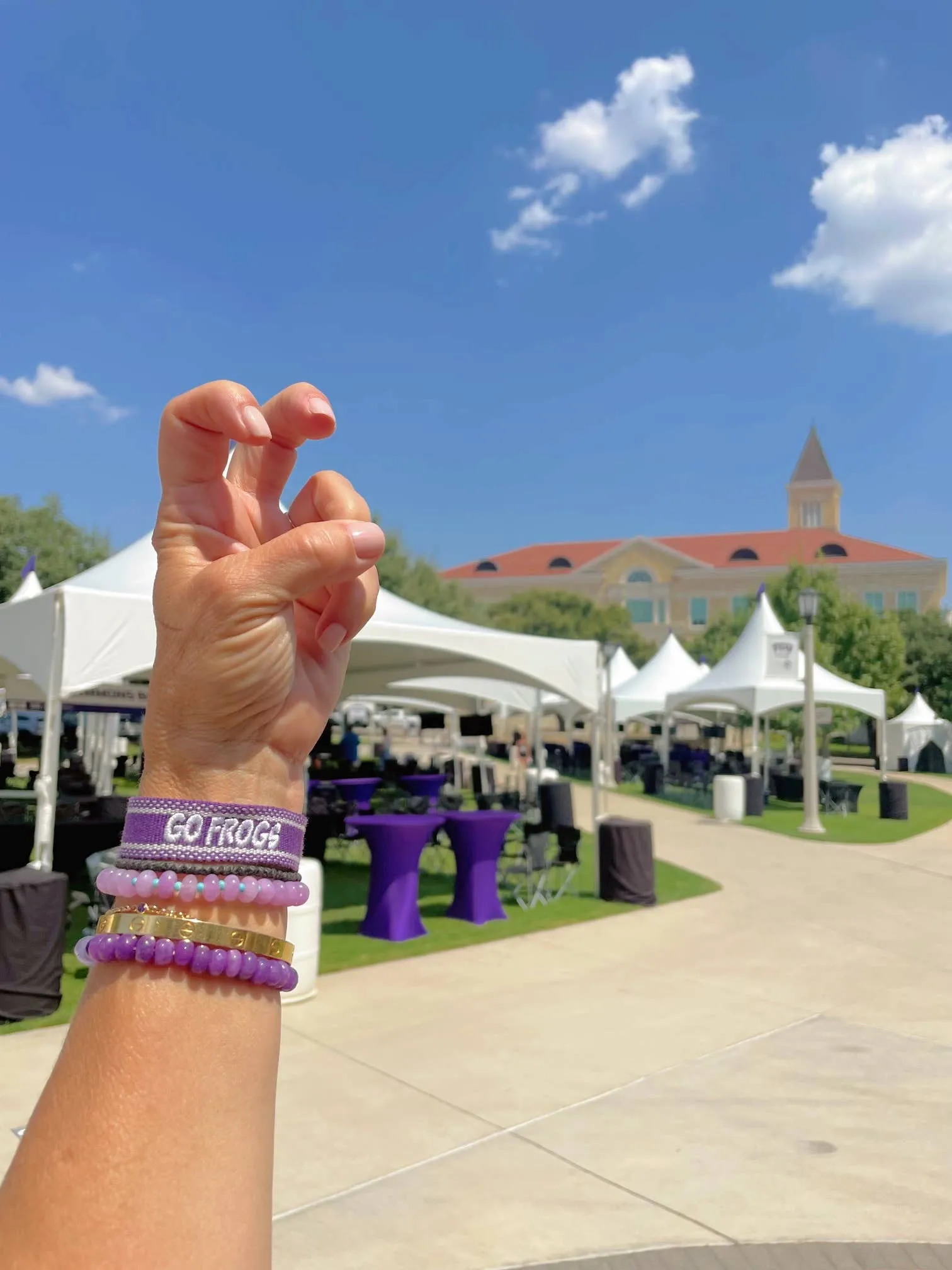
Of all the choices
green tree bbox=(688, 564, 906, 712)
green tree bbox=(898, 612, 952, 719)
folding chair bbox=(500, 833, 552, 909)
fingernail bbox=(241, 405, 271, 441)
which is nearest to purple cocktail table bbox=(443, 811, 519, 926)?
folding chair bbox=(500, 833, 552, 909)

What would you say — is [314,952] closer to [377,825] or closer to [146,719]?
[377,825]

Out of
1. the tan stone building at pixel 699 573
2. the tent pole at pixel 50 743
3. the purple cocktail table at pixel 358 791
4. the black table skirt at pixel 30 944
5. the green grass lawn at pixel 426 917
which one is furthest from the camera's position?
the tan stone building at pixel 699 573

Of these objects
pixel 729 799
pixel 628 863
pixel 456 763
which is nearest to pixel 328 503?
pixel 628 863

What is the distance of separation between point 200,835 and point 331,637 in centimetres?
34

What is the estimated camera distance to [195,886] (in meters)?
1.24

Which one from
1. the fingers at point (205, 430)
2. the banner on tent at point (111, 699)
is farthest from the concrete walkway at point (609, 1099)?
the banner on tent at point (111, 699)

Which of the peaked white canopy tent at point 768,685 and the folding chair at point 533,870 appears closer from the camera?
the folding chair at point 533,870

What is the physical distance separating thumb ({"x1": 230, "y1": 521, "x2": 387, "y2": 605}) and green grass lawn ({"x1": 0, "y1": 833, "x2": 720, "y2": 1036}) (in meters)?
5.15

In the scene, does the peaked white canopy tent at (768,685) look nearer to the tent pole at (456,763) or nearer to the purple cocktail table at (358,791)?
the tent pole at (456,763)

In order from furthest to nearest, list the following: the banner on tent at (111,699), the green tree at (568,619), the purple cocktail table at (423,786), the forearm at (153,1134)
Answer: the green tree at (568,619), the purple cocktail table at (423,786), the banner on tent at (111,699), the forearm at (153,1134)

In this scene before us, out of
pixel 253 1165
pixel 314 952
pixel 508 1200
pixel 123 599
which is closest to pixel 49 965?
pixel 314 952

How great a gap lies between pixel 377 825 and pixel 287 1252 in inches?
186

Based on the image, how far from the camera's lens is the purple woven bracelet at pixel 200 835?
4.11 feet

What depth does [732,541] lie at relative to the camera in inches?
3051
